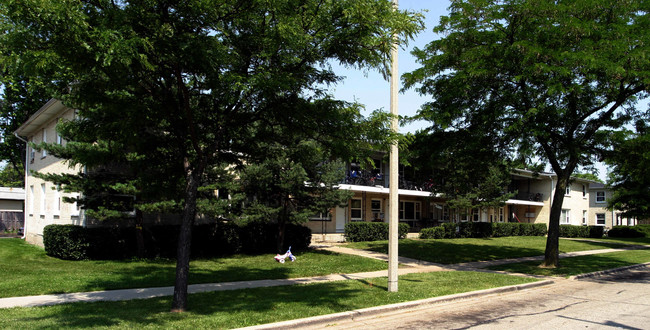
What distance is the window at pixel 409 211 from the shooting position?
3255 cm

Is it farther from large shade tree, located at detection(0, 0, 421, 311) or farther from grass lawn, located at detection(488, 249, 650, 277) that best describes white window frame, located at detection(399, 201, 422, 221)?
large shade tree, located at detection(0, 0, 421, 311)

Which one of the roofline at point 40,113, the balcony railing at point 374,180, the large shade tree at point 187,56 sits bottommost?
the balcony railing at point 374,180

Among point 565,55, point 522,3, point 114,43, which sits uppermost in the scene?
point 522,3

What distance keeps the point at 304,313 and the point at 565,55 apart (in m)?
10.4

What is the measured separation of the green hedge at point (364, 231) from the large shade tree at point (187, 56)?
1523 cm

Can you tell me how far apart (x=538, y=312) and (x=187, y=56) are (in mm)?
8189

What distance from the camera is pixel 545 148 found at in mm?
15617

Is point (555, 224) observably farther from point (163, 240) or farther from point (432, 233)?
point (163, 240)

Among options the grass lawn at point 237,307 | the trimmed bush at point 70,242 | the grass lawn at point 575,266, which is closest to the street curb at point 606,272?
the grass lawn at point 575,266

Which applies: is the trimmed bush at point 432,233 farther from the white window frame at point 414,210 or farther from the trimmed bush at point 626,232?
the trimmed bush at point 626,232

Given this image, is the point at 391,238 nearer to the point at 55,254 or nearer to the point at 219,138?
the point at 219,138

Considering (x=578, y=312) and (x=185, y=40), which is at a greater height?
(x=185, y=40)

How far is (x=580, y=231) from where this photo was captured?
39.4m

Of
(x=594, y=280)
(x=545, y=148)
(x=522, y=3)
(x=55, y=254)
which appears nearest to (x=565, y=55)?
(x=522, y=3)
